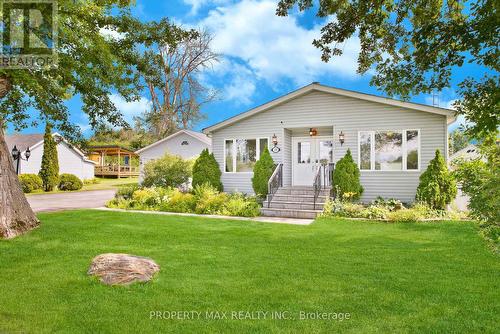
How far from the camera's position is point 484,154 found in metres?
4.53

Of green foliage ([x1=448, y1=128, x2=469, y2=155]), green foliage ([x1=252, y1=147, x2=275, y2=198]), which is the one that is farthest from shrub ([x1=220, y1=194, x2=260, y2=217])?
green foliage ([x1=448, y1=128, x2=469, y2=155])

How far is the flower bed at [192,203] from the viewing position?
39.9 feet

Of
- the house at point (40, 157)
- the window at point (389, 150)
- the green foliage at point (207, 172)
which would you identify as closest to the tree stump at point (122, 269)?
the green foliage at point (207, 172)

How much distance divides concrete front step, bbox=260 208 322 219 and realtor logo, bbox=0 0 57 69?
7630mm

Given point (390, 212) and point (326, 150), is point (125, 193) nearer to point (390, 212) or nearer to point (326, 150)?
point (326, 150)

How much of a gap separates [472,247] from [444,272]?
6.98ft

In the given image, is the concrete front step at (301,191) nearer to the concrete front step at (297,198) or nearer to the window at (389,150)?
the concrete front step at (297,198)

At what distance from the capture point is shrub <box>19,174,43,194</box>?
2355 centimetres

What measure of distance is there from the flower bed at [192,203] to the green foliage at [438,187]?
18.8 feet

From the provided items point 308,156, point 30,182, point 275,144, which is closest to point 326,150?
Result: point 308,156

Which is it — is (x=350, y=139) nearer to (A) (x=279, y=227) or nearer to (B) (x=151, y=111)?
(A) (x=279, y=227)

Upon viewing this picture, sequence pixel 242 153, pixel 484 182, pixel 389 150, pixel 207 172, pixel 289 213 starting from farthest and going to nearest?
pixel 242 153 → pixel 207 172 → pixel 389 150 → pixel 289 213 → pixel 484 182

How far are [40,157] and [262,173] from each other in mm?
25862

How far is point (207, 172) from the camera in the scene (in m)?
15.5
